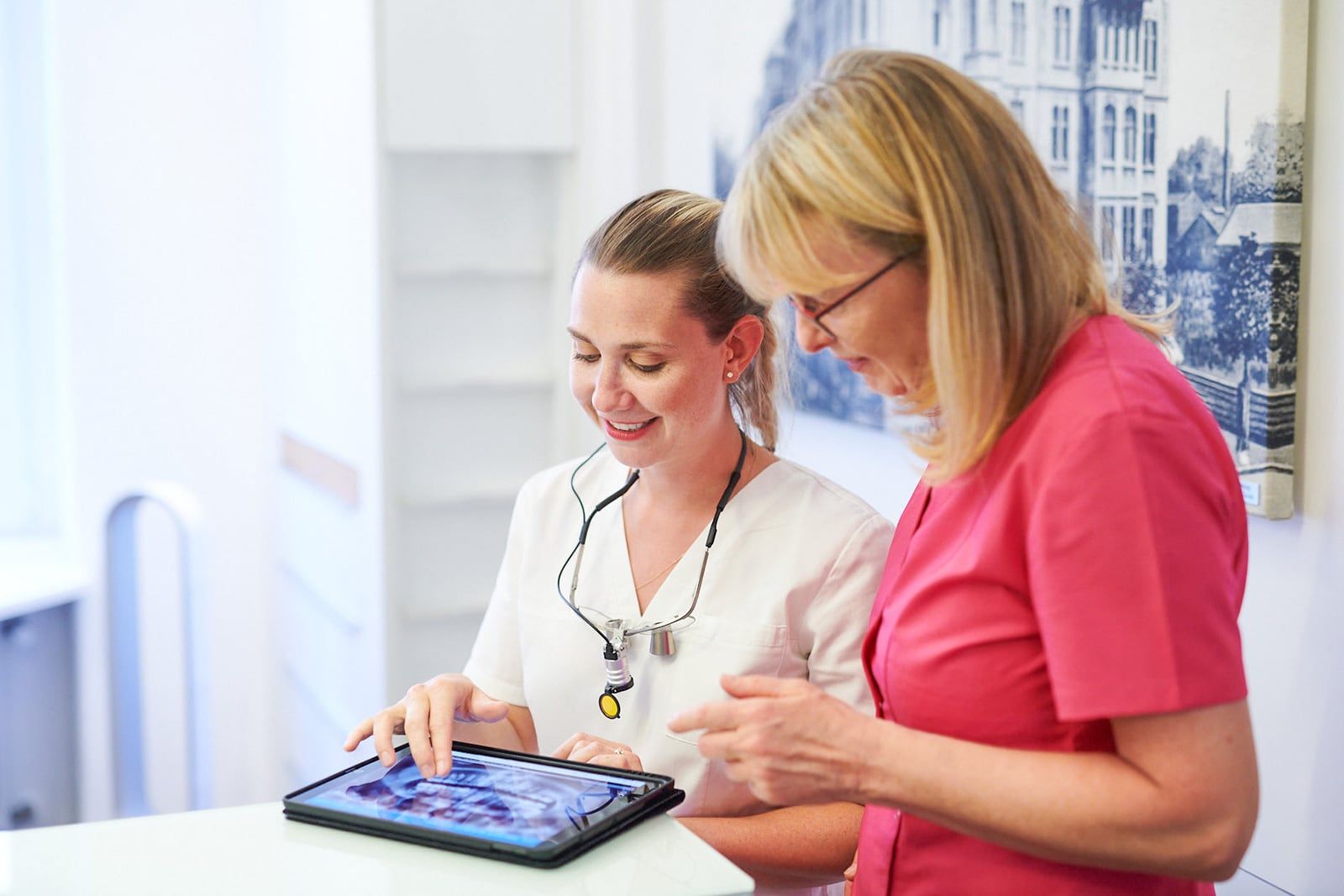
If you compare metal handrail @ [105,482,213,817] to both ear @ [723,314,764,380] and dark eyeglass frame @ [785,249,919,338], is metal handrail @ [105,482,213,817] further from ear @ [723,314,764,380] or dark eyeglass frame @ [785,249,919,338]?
dark eyeglass frame @ [785,249,919,338]

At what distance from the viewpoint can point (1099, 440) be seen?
3.36 ft

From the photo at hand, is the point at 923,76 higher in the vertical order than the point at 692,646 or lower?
higher

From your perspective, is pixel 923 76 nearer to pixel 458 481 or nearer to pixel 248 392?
pixel 458 481

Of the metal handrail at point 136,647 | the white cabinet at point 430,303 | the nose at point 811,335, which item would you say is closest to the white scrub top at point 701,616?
the nose at point 811,335

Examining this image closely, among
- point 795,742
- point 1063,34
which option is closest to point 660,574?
point 795,742

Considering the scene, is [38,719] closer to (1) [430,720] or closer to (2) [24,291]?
(2) [24,291]

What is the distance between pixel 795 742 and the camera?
1.11 meters

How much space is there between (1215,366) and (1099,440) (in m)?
0.53

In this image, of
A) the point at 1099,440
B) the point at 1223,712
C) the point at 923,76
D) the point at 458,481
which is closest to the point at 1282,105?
the point at 923,76

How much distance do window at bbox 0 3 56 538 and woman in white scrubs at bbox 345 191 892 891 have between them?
8.59ft

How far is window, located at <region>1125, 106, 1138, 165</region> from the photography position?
62.5 inches

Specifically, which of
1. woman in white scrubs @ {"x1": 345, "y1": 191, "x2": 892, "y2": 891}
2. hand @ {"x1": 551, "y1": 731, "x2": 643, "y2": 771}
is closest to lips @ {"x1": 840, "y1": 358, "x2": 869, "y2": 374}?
woman in white scrubs @ {"x1": 345, "y1": 191, "x2": 892, "y2": 891}

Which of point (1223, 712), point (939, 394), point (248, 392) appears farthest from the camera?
point (248, 392)

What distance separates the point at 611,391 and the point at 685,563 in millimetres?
233
